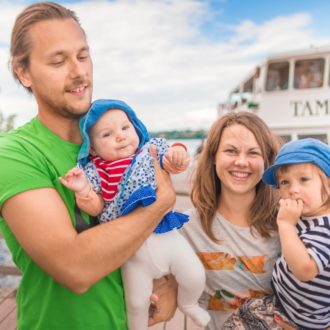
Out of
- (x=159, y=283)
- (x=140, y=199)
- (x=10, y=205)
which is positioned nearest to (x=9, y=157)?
(x=10, y=205)

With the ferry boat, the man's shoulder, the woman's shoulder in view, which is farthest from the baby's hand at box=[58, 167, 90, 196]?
the ferry boat

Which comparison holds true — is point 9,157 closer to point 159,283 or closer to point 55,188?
point 55,188

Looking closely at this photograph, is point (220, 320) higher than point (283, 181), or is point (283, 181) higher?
point (283, 181)

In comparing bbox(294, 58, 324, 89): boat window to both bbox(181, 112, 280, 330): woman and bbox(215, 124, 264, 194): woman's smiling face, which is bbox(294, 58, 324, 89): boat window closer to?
bbox(181, 112, 280, 330): woman

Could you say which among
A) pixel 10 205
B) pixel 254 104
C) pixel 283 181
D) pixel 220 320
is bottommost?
pixel 220 320

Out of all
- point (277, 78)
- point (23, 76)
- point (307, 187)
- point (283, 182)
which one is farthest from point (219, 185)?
point (277, 78)

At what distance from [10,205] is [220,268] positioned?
1151 mm

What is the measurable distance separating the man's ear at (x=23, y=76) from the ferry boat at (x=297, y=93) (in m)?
9.51

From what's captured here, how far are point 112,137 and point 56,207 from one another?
1.51 feet

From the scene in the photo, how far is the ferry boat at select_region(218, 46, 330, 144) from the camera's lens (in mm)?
10484

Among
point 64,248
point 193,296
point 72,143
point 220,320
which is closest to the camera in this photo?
point 64,248

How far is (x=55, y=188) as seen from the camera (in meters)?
1.69

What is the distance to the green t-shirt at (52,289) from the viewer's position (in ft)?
5.60

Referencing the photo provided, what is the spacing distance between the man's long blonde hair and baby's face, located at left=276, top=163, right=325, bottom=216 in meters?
0.36
